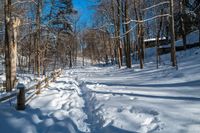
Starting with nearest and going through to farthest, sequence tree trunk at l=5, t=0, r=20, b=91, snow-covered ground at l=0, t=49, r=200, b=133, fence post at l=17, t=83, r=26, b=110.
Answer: snow-covered ground at l=0, t=49, r=200, b=133 → fence post at l=17, t=83, r=26, b=110 → tree trunk at l=5, t=0, r=20, b=91

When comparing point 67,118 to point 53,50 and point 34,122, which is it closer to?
point 34,122

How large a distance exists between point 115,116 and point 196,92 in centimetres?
383

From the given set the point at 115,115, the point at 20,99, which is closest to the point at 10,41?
the point at 20,99

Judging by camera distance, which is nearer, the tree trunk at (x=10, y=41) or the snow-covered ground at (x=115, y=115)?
the snow-covered ground at (x=115, y=115)

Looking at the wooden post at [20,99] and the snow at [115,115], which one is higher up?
the wooden post at [20,99]

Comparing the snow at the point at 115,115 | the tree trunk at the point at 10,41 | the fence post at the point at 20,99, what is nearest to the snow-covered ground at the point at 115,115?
the snow at the point at 115,115

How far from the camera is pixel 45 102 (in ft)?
40.2

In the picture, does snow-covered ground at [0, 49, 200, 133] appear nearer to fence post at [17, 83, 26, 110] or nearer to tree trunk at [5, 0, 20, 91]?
fence post at [17, 83, 26, 110]

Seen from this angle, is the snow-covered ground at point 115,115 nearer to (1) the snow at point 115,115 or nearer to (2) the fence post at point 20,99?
(1) the snow at point 115,115

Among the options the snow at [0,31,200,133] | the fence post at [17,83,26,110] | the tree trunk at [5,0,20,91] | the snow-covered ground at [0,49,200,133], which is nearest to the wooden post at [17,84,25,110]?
the fence post at [17,83,26,110]

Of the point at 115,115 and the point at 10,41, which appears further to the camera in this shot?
the point at 10,41

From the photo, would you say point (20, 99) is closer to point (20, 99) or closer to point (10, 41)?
point (20, 99)

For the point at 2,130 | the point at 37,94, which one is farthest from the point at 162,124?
the point at 37,94

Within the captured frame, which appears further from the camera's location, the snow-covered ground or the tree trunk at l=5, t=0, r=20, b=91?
the tree trunk at l=5, t=0, r=20, b=91
